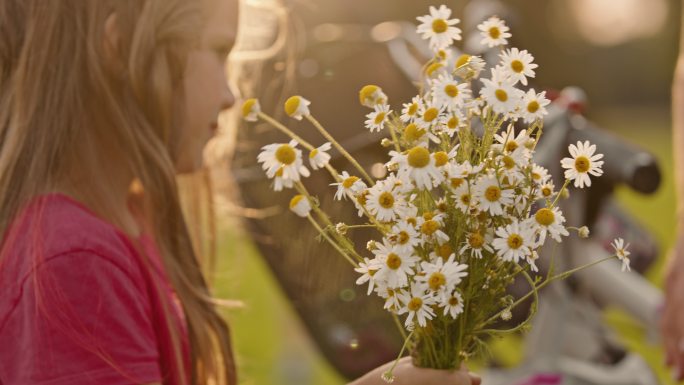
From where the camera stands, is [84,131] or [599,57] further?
[599,57]

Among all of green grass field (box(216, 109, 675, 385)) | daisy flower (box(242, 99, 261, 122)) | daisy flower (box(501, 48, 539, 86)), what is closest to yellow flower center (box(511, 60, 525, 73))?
daisy flower (box(501, 48, 539, 86))

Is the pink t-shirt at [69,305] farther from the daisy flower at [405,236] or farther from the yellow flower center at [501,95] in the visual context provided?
the yellow flower center at [501,95]

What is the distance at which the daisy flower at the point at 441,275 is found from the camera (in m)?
1.10

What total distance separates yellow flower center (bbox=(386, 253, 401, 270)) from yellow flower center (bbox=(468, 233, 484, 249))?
10 centimetres

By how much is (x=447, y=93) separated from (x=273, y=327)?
17.0 ft

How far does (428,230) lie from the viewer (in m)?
1.13

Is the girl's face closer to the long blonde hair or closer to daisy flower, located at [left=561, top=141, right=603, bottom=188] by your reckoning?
the long blonde hair

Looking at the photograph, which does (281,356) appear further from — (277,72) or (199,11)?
(199,11)

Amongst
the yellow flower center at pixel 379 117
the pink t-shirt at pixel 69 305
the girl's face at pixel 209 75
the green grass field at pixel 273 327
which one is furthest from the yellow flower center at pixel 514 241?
the green grass field at pixel 273 327

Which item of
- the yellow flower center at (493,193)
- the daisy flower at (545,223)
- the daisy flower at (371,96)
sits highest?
the daisy flower at (371,96)

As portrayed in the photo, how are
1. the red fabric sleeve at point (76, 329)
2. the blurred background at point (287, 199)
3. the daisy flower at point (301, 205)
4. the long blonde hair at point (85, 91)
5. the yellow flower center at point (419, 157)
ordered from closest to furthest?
the yellow flower center at point (419, 157), the daisy flower at point (301, 205), the red fabric sleeve at point (76, 329), the long blonde hair at point (85, 91), the blurred background at point (287, 199)

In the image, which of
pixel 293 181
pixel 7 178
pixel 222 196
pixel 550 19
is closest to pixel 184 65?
pixel 7 178

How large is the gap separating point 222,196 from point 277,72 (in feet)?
1.30

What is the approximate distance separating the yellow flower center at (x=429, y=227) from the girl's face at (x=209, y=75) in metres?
0.82
